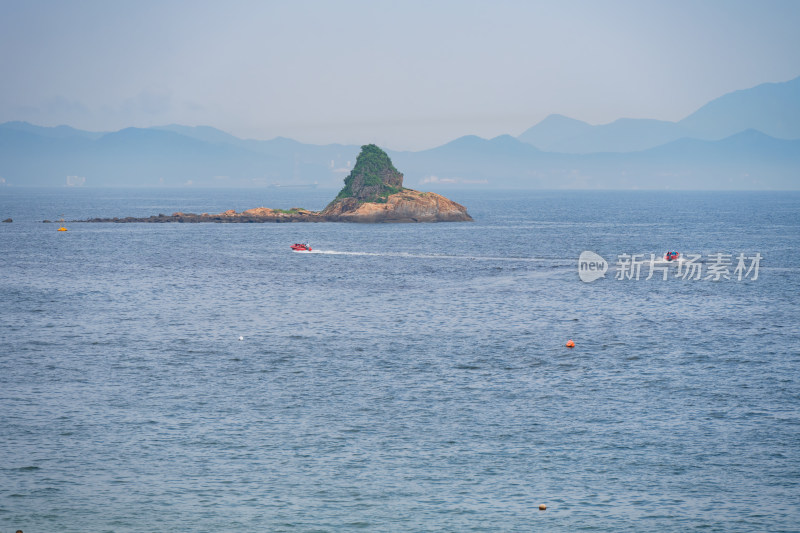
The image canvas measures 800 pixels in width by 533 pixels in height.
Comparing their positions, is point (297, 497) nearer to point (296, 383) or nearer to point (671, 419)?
point (296, 383)

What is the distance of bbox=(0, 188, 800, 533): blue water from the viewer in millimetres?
34031

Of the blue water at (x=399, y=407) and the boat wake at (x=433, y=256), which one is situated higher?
the boat wake at (x=433, y=256)

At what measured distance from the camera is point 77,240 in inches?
6383

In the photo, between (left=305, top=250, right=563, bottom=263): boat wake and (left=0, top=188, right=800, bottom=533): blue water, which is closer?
(left=0, top=188, right=800, bottom=533): blue water

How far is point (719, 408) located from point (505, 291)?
158ft

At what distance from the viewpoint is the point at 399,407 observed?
46.7m

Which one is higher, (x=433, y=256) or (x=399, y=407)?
(x=433, y=256)

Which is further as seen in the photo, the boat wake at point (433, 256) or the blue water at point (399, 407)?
the boat wake at point (433, 256)

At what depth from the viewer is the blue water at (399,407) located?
112 feet

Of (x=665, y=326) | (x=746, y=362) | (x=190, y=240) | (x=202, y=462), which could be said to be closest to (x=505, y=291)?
(x=665, y=326)

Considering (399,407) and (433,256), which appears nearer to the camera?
(399,407)

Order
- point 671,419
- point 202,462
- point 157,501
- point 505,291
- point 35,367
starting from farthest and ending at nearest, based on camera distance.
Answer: point 505,291, point 35,367, point 671,419, point 202,462, point 157,501

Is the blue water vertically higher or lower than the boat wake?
lower

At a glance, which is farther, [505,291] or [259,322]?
[505,291]
